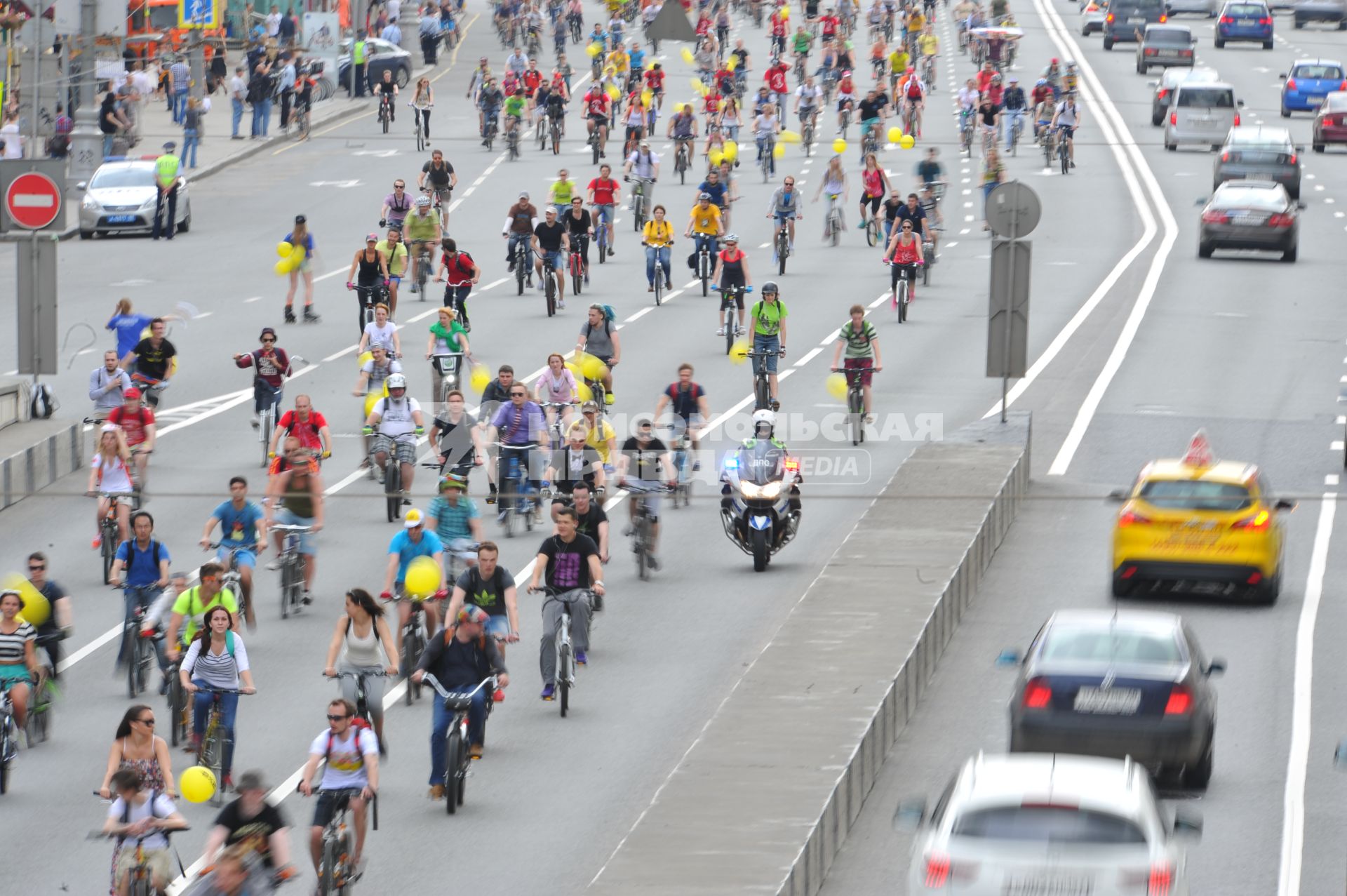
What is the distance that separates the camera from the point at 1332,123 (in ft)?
194

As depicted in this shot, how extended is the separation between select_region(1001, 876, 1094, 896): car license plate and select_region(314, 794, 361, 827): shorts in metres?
4.40

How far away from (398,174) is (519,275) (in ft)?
50.0

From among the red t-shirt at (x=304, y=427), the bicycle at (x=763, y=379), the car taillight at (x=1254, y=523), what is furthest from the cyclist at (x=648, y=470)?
the bicycle at (x=763, y=379)

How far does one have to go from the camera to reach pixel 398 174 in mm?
54250

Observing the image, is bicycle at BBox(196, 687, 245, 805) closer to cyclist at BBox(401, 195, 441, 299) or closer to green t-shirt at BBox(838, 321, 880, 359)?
green t-shirt at BBox(838, 321, 880, 359)

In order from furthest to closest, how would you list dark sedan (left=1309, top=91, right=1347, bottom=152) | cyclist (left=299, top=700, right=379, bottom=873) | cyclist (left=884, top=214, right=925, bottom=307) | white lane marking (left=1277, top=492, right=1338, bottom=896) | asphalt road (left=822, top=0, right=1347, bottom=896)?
1. dark sedan (left=1309, top=91, right=1347, bottom=152)
2. cyclist (left=884, top=214, right=925, bottom=307)
3. asphalt road (left=822, top=0, right=1347, bottom=896)
4. white lane marking (left=1277, top=492, right=1338, bottom=896)
5. cyclist (left=299, top=700, right=379, bottom=873)

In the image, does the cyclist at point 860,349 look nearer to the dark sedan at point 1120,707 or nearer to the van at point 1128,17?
the dark sedan at point 1120,707

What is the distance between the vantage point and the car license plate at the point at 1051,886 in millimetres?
12133

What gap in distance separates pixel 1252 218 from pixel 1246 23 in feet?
131

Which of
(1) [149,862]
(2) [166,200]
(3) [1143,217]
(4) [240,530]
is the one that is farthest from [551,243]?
(1) [149,862]

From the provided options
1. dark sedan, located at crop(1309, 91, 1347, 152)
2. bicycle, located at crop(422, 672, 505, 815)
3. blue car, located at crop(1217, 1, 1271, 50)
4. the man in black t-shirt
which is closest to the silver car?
the man in black t-shirt

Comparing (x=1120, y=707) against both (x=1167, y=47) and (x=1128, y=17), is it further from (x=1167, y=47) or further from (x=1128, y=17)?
(x=1128, y=17)

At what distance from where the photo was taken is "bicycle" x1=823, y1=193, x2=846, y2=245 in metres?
45.6

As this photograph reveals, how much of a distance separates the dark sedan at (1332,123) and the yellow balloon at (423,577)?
45.1 m
